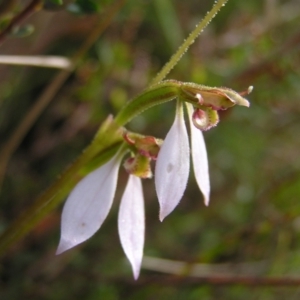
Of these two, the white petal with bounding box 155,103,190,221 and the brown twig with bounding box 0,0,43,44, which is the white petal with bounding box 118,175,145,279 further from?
the brown twig with bounding box 0,0,43,44

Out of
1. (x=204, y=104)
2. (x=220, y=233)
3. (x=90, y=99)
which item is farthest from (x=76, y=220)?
(x=220, y=233)

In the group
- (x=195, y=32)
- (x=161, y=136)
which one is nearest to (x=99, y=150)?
(x=195, y=32)

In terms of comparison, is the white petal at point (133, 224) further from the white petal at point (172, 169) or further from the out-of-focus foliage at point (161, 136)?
the out-of-focus foliage at point (161, 136)

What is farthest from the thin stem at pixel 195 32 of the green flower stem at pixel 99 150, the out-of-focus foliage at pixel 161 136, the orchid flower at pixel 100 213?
the out-of-focus foliage at pixel 161 136

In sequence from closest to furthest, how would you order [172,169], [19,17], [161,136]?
[172,169]
[19,17]
[161,136]

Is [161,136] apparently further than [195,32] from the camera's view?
Yes

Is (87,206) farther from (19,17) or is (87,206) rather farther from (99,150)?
(19,17)

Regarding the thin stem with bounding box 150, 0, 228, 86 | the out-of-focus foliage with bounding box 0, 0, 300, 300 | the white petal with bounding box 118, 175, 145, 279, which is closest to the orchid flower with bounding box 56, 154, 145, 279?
the white petal with bounding box 118, 175, 145, 279

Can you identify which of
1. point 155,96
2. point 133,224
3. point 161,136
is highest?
point 155,96
